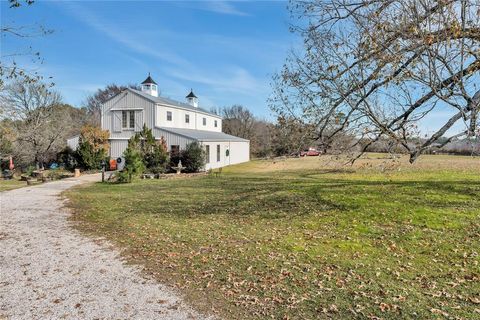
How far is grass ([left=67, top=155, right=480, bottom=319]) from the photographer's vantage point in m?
4.86

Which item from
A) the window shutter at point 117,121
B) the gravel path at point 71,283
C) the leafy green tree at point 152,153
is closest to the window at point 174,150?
the leafy green tree at point 152,153

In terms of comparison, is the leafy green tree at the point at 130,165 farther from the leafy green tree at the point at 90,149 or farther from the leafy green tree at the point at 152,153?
the leafy green tree at the point at 90,149

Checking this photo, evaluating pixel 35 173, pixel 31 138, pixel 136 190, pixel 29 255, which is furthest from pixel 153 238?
pixel 31 138

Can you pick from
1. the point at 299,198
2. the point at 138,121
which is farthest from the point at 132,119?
the point at 299,198

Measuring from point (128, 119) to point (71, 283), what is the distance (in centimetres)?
2740

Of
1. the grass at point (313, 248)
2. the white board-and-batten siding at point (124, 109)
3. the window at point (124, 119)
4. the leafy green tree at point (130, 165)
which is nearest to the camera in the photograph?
the grass at point (313, 248)

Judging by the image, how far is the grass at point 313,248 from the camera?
486 cm

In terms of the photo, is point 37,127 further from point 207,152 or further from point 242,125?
point 242,125

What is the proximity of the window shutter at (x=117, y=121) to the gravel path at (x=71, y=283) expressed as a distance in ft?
76.9

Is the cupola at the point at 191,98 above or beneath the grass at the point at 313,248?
above

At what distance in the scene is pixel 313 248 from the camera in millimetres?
7406

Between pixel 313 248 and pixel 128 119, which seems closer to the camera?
pixel 313 248

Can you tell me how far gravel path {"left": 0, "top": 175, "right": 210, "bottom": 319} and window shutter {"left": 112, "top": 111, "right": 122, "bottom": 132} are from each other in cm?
2343

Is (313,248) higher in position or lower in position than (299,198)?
lower
